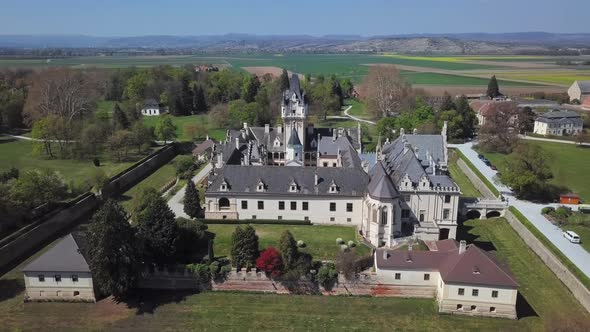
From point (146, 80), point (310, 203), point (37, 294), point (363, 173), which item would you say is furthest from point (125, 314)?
point (146, 80)

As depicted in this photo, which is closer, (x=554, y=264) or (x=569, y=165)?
(x=554, y=264)

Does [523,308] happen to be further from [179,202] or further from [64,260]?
[179,202]

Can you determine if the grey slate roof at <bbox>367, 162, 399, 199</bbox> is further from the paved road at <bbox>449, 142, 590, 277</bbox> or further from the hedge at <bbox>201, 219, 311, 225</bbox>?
the paved road at <bbox>449, 142, 590, 277</bbox>

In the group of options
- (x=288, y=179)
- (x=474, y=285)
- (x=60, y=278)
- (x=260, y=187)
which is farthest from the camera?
(x=288, y=179)

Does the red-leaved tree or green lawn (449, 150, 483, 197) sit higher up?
the red-leaved tree

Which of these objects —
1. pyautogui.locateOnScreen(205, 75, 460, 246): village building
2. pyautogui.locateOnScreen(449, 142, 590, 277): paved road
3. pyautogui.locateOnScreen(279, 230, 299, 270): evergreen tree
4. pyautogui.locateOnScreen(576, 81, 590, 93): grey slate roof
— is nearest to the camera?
pyautogui.locateOnScreen(279, 230, 299, 270): evergreen tree

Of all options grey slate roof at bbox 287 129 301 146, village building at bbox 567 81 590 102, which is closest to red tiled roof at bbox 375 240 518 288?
grey slate roof at bbox 287 129 301 146

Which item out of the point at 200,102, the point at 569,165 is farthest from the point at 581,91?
the point at 200,102

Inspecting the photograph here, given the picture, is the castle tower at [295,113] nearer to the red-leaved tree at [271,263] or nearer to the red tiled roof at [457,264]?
the red-leaved tree at [271,263]
